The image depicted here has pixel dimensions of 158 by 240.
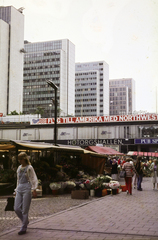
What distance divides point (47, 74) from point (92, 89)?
33845 millimetres

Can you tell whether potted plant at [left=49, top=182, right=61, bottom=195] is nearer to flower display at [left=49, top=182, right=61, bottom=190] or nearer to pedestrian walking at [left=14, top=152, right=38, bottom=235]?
flower display at [left=49, top=182, right=61, bottom=190]

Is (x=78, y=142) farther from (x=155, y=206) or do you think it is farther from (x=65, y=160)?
A: (x=155, y=206)

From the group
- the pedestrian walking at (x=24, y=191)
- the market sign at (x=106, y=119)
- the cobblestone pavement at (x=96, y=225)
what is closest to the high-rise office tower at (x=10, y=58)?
the market sign at (x=106, y=119)

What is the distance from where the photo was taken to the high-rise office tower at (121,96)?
184400 mm

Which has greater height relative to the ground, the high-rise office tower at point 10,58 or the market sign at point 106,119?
the high-rise office tower at point 10,58

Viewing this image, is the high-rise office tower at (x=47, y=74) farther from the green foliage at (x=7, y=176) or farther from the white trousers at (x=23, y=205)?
the white trousers at (x=23, y=205)

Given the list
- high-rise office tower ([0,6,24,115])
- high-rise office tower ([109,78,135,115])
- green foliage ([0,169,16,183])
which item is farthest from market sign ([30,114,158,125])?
high-rise office tower ([109,78,135,115])

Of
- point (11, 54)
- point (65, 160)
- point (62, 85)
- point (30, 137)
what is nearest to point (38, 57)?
point (62, 85)

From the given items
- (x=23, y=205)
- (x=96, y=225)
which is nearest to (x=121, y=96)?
(x=96, y=225)

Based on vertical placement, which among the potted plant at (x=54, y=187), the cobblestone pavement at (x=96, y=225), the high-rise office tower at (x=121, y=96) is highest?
the high-rise office tower at (x=121, y=96)

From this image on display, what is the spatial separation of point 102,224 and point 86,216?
50.1 inches

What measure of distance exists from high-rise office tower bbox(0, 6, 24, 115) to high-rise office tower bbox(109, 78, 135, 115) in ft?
267

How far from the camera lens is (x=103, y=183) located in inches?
652

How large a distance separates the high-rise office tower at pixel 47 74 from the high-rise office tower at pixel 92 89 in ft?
74.6
